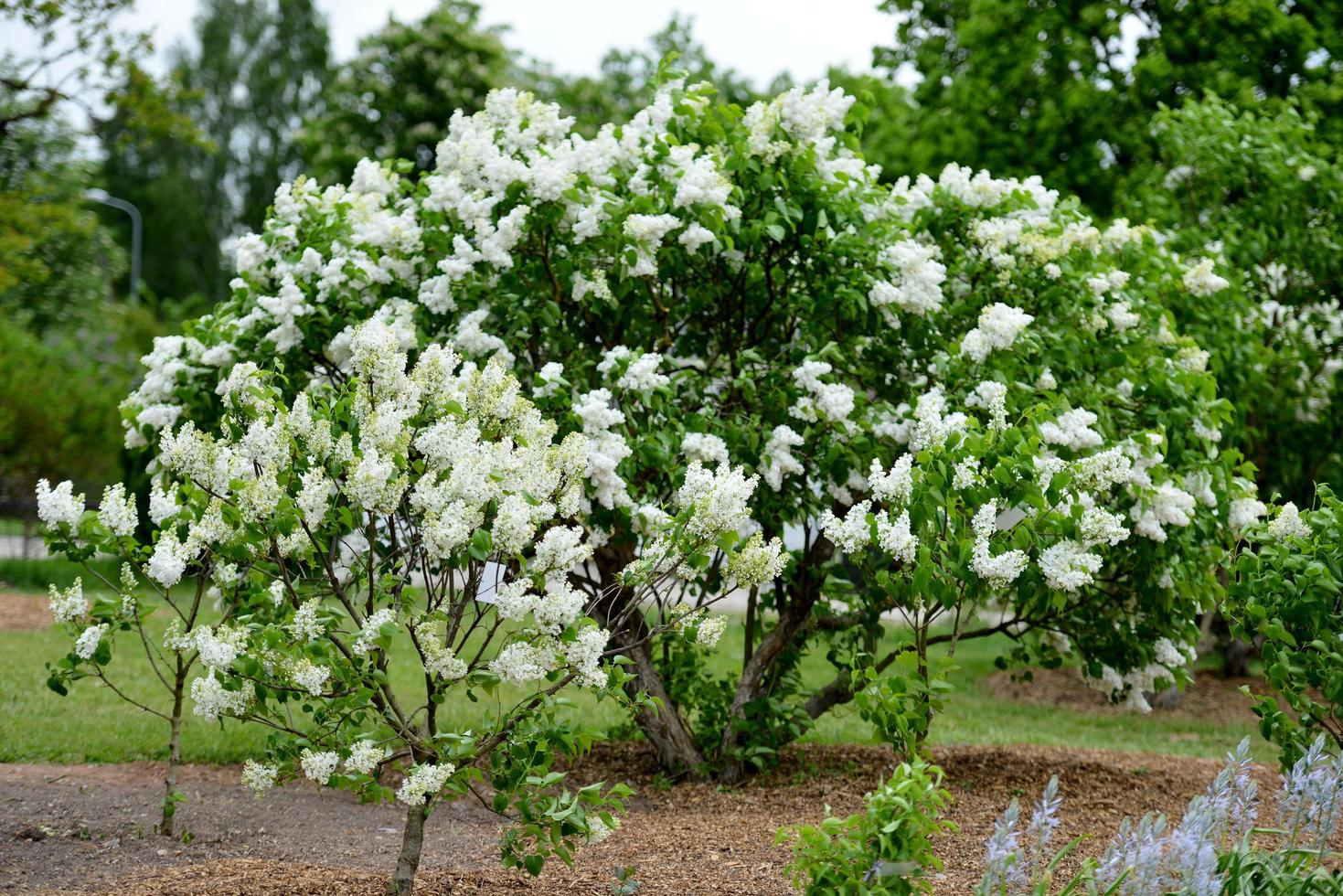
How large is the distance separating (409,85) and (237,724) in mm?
19189

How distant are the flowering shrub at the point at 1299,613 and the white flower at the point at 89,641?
12.3ft

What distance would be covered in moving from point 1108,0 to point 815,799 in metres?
12.6

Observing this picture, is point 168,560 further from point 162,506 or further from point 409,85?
point 409,85

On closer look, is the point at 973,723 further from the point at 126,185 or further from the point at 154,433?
the point at 126,185

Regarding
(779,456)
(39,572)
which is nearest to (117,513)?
(779,456)

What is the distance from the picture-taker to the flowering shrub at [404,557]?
138 inches

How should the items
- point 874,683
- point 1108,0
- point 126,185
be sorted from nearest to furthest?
point 874,683 < point 1108,0 < point 126,185

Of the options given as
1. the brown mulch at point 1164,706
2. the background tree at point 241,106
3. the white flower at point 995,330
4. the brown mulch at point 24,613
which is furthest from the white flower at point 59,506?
the background tree at point 241,106

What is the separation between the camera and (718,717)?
6578 mm

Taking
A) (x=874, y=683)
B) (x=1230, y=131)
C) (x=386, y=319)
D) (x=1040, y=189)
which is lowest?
(x=874, y=683)

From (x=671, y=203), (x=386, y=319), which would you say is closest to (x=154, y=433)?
(x=386, y=319)

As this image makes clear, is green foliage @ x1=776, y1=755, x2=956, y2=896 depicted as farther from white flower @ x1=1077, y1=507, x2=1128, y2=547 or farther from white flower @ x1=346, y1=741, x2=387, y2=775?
white flower @ x1=346, y1=741, x2=387, y2=775

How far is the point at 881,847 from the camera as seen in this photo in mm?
3387

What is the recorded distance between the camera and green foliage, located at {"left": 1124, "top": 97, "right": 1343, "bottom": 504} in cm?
912
